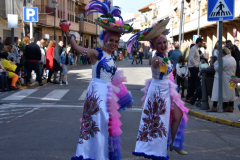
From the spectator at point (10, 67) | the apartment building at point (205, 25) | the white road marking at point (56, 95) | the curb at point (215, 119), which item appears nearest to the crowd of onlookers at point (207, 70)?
the curb at point (215, 119)

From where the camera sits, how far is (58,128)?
746cm

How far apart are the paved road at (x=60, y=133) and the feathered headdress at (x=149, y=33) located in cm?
176

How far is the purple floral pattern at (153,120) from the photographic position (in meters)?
4.94

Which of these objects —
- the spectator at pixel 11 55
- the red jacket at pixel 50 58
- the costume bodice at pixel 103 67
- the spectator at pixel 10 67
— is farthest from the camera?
the red jacket at pixel 50 58

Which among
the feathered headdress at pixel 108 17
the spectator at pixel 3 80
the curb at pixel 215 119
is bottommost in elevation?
the curb at pixel 215 119

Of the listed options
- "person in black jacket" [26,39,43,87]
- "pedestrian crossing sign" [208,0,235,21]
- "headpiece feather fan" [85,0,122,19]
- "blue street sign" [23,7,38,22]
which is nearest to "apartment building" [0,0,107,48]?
"blue street sign" [23,7,38,22]

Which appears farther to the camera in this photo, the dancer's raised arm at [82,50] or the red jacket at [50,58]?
the red jacket at [50,58]

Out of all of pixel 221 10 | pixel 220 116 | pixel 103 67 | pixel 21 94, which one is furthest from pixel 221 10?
pixel 21 94

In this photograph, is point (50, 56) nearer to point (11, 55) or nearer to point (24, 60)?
point (24, 60)

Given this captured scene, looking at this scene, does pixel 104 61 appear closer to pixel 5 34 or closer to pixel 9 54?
pixel 9 54

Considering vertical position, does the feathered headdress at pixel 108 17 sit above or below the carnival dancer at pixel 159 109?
above

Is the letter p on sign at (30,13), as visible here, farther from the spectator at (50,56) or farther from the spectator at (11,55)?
the spectator at (11,55)

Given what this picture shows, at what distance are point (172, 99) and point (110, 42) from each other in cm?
122

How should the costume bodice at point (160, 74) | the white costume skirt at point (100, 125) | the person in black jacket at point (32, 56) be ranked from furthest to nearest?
the person in black jacket at point (32, 56) → the costume bodice at point (160, 74) → the white costume skirt at point (100, 125)
